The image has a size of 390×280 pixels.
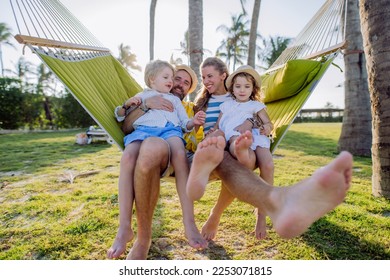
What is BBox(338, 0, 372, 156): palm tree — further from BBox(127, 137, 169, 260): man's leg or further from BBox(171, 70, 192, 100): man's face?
BBox(127, 137, 169, 260): man's leg

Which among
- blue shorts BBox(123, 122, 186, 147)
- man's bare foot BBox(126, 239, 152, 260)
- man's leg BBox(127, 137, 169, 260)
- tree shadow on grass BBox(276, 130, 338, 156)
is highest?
blue shorts BBox(123, 122, 186, 147)

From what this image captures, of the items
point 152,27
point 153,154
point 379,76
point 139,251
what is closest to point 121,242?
point 139,251

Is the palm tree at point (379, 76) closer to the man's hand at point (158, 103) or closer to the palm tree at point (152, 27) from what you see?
the man's hand at point (158, 103)

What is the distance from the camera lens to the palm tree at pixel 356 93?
3.98 meters

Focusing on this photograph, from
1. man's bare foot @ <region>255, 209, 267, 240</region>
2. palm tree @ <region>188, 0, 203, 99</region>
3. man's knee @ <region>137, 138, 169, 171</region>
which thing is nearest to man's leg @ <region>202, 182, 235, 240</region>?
man's bare foot @ <region>255, 209, 267, 240</region>

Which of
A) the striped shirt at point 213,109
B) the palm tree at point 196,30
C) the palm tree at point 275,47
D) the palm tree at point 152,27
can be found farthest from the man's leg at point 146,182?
the palm tree at point 275,47

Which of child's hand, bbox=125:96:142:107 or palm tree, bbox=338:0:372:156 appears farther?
palm tree, bbox=338:0:372:156

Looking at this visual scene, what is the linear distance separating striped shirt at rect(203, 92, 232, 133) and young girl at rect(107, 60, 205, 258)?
17cm

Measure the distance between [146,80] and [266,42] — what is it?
16759 mm

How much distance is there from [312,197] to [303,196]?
3 centimetres

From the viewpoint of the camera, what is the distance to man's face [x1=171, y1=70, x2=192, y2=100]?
5.86 feet
